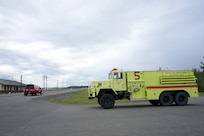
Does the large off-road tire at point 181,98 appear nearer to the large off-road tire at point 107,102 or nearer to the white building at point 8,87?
the large off-road tire at point 107,102

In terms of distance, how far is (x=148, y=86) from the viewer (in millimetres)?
17875

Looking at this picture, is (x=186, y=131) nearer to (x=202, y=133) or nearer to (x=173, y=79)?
(x=202, y=133)

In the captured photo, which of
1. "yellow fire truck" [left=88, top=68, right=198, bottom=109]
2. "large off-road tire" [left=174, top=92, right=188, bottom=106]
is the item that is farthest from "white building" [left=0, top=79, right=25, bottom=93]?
"large off-road tire" [left=174, top=92, right=188, bottom=106]

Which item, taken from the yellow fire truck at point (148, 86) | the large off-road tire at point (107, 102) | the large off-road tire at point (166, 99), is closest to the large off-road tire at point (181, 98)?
the yellow fire truck at point (148, 86)

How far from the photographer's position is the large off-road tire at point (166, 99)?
1795 cm

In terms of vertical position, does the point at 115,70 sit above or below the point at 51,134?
above

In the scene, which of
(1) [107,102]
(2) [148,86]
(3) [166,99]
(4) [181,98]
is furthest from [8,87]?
(4) [181,98]

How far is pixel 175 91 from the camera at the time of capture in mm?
18406

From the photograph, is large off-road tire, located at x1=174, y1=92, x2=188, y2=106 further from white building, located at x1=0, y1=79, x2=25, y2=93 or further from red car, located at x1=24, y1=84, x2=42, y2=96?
white building, located at x1=0, y1=79, x2=25, y2=93

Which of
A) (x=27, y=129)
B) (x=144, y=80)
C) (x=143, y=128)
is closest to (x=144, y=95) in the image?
(x=144, y=80)

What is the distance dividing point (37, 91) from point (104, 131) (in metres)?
41.9

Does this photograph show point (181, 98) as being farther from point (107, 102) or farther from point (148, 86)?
point (107, 102)

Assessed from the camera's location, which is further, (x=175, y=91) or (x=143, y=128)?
A: (x=175, y=91)

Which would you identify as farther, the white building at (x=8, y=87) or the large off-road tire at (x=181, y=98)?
the white building at (x=8, y=87)
